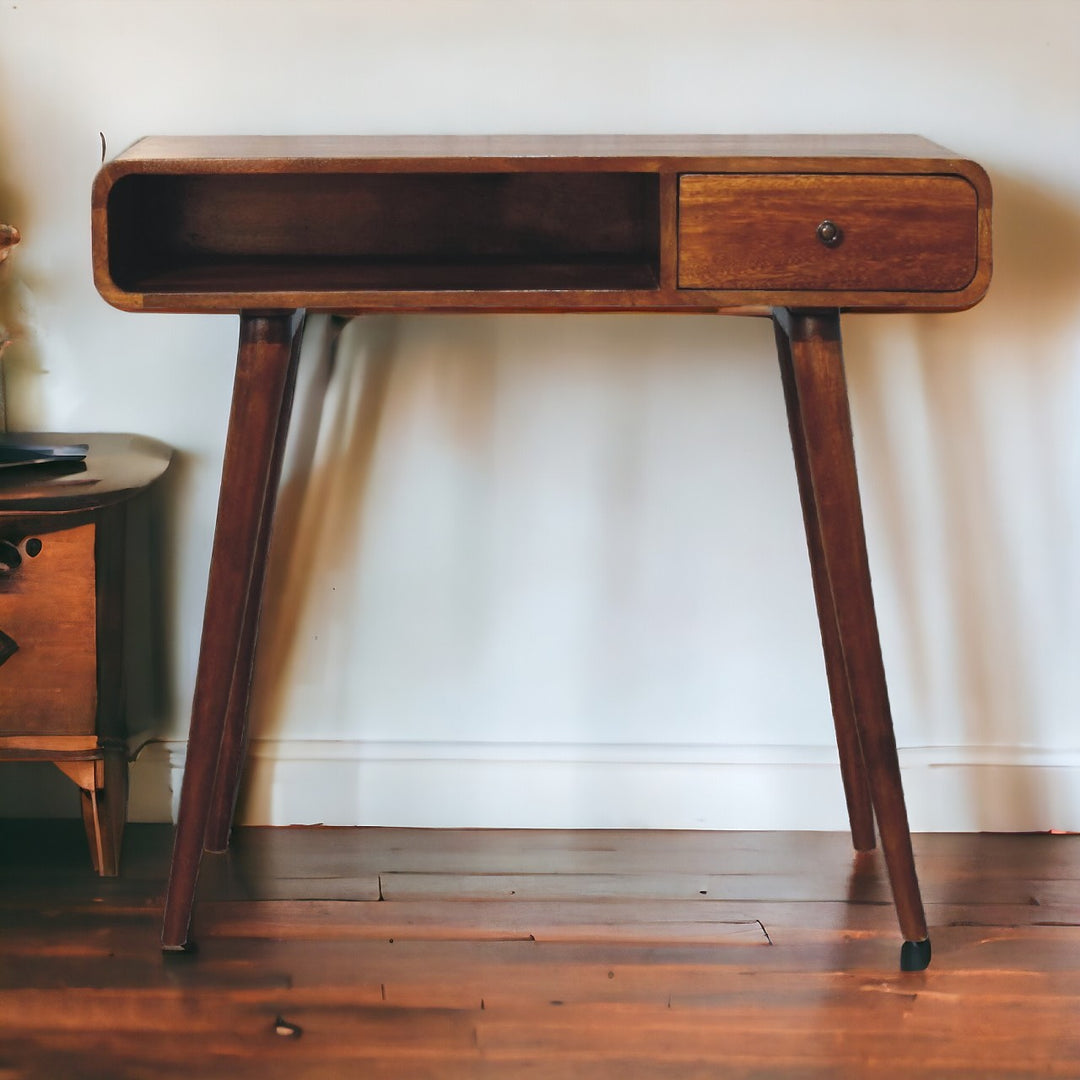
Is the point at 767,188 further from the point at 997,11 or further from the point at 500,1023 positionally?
the point at 500,1023

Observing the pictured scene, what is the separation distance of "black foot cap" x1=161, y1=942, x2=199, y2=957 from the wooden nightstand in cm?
24

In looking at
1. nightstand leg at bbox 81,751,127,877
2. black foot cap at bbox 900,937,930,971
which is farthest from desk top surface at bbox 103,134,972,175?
black foot cap at bbox 900,937,930,971

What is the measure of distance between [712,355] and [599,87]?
1.29 ft

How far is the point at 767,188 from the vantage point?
1257 mm

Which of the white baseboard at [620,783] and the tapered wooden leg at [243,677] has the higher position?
the tapered wooden leg at [243,677]

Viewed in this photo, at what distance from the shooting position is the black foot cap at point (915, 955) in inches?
56.0

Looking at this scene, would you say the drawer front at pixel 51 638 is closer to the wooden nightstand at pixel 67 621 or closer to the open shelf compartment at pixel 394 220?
the wooden nightstand at pixel 67 621

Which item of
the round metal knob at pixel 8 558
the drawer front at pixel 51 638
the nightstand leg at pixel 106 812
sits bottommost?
the nightstand leg at pixel 106 812

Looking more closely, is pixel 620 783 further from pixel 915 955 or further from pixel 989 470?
pixel 989 470

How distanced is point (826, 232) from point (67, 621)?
1.02 metres

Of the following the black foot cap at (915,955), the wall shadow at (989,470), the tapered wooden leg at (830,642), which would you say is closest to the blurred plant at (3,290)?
the tapered wooden leg at (830,642)

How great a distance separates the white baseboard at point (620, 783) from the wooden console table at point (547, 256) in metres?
0.22

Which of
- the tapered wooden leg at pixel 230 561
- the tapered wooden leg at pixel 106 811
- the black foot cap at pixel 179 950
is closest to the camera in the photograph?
the tapered wooden leg at pixel 230 561

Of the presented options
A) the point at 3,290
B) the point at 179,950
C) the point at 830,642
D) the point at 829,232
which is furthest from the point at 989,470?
the point at 3,290
